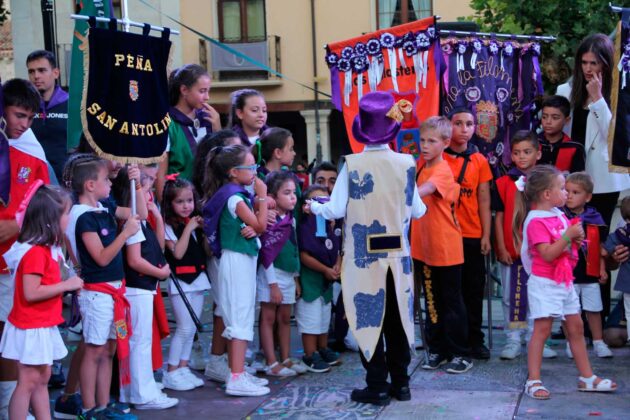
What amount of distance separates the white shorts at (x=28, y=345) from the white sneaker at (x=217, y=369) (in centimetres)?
182

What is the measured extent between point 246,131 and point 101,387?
96.4 inches

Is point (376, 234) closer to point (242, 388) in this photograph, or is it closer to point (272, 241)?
point (272, 241)

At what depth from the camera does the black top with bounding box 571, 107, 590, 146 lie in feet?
23.6

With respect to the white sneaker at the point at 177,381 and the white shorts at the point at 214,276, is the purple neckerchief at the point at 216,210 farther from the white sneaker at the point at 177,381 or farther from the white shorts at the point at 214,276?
the white sneaker at the point at 177,381

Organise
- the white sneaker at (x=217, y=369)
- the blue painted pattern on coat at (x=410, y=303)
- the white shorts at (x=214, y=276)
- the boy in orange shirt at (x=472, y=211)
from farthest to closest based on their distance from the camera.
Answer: the boy in orange shirt at (x=472, y=211) < the white shorts at (x=214, y=276) < the white sneaker at (x=217, y=369) < the blue painted pattern on coat at (x=410, y=303)

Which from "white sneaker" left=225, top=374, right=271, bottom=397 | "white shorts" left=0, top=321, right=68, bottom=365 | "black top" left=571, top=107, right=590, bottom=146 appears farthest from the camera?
"black top" left=571, top=107, right=590, bottom=146

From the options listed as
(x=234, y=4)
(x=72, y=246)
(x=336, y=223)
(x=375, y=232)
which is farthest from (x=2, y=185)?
(x=234, y=4)

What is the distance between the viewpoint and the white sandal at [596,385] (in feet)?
19.2

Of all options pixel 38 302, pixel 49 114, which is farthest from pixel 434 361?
pixel 49 114

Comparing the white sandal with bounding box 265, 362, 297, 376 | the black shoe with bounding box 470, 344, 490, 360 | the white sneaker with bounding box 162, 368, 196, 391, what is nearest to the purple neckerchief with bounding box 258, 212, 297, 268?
the white sandal with bounding box 265, 362, 297, 376

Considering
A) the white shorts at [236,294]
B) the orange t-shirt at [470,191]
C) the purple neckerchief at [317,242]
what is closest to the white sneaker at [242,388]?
the white shorts at [236,294]

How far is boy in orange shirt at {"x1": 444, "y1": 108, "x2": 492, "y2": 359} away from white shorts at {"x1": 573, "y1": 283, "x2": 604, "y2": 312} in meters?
0.75

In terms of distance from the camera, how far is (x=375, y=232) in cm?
567

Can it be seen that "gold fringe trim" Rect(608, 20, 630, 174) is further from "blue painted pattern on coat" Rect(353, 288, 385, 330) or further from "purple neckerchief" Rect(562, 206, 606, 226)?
"blue painted pattern on coat" Rect(353, 288, 385, 330)
